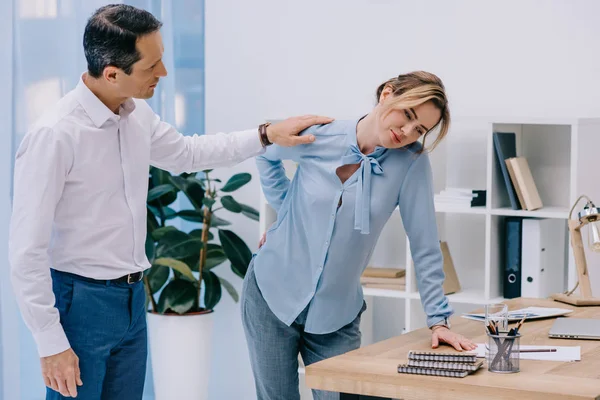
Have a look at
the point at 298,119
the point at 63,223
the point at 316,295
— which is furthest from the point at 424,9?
the point at 63,223

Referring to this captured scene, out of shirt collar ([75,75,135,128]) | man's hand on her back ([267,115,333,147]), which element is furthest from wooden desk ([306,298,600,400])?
shirt collar ([75,75,135,128])

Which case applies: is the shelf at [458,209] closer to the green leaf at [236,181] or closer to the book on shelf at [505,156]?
the book on shelf at [505,156]

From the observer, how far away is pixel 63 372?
1.96 meters

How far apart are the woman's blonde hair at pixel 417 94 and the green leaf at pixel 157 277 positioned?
1976 millimetres

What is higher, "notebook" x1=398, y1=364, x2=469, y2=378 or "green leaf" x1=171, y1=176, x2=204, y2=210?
"green leaf" x1=171, y1=176, x2=204, y2=210

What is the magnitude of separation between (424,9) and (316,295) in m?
2.01

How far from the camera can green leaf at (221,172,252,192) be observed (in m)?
3.99

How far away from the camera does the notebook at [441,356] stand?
1865 millimetres

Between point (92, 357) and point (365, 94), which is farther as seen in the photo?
point (365, 94)

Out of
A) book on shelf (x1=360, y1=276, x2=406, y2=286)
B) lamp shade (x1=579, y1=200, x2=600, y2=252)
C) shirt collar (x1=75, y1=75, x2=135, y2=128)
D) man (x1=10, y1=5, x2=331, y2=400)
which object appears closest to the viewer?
man (x1=10, y1=5, x2=331, y2=400)

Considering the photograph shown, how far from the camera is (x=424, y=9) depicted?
3.87 metres

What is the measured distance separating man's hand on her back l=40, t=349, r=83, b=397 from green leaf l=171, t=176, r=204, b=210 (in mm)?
A: 1968

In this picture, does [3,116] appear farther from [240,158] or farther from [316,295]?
[316,295]

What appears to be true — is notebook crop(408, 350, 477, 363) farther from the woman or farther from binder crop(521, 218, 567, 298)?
binder crop(521, 218, 567, 298)
